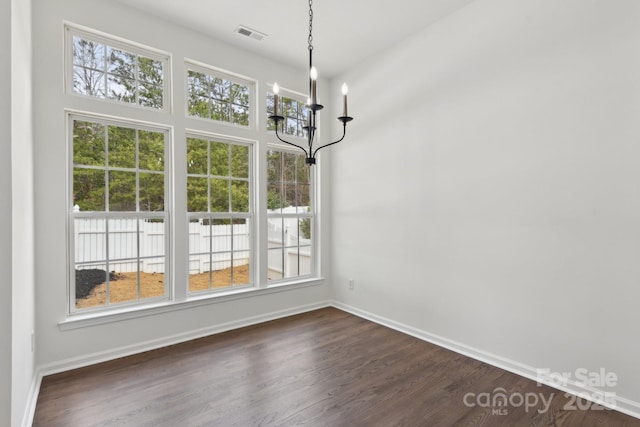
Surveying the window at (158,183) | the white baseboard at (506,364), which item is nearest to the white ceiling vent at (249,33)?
the window at (158,183)

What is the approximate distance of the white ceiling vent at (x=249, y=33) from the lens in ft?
10.8

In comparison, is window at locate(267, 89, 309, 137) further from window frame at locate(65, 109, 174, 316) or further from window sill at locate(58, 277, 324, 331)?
window sill at locate(58, 277, 324, 331)

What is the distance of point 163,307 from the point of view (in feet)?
10.4

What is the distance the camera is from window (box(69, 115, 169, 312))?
2.84m

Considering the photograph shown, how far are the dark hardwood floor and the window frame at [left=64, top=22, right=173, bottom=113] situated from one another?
2.35m

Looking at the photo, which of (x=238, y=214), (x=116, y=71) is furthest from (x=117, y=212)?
(x=116, y=71)

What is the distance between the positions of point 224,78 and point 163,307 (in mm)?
2558

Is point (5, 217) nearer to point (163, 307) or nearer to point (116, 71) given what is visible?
point (163, 307)

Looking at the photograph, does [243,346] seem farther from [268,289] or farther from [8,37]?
[8,37]

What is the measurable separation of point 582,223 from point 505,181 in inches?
24.4

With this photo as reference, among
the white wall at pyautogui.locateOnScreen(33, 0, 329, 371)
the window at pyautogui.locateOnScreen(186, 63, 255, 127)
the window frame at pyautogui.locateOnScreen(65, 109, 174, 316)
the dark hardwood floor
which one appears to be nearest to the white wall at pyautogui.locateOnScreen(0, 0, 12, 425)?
the dark hardwood floor

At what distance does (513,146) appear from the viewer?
105 inches

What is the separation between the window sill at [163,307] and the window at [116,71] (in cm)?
195

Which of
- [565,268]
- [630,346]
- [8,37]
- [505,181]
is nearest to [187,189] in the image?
[8,37]
